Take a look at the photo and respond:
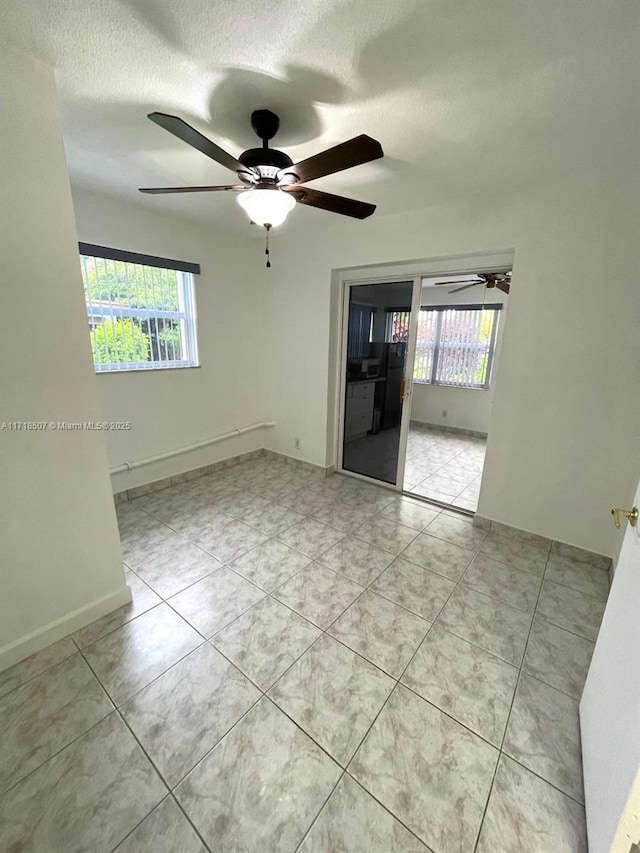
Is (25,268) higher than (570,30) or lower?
lower

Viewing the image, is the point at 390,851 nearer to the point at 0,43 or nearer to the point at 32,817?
the point at 32,817

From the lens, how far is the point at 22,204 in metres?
1.31

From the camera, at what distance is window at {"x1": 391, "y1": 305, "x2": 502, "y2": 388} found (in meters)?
5.05

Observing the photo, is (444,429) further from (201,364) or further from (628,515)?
(628,515)

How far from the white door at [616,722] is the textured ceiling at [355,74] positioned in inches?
61.8

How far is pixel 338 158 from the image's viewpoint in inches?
51.3

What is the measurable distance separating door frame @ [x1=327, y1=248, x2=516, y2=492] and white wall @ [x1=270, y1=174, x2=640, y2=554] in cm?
11

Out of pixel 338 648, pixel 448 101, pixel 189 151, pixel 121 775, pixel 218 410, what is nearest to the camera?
pixel 121 775

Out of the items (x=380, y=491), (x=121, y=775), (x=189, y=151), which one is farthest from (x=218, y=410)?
(x=121, y=775)

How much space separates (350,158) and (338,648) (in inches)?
85.5

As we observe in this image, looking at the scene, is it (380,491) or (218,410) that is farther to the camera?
(218,410)

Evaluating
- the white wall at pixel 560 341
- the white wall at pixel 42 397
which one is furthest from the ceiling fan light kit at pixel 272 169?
the white wall at pixel 560 341

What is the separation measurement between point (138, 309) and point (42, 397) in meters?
1.73

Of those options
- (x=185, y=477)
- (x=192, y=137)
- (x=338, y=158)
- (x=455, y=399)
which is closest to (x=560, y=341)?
(x=338, y=158)
